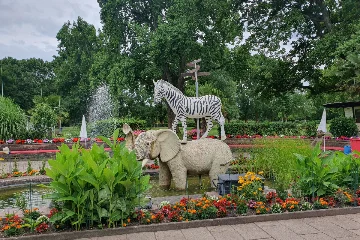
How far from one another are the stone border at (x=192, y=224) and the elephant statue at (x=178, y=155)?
296cm

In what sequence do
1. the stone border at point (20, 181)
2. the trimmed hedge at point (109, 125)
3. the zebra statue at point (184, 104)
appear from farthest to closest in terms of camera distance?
1. the trimmed hedge at point (109, 125)
2. the zebra statue at point (184, 104)
3. the stone border at point (20, 181)

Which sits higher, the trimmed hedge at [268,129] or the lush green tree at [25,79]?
the lush green tree at [25,79]

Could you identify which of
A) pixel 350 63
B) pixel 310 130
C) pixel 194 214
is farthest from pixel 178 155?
pixel 310 130

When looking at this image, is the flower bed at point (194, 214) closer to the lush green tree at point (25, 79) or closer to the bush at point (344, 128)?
the bush at point (344, 128)

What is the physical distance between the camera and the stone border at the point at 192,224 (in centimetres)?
536

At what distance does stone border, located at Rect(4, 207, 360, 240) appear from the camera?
5.36 meters

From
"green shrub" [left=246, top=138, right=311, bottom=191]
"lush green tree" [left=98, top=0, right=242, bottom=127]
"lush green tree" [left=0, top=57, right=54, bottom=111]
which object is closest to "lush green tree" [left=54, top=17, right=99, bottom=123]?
"lush green tree" [left=0, top=57, right=54, bottom=111]

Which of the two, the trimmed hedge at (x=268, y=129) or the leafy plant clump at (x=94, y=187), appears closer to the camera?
the leafy plant clump at (x=94, y=187)

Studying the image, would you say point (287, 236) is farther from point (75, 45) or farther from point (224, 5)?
point (75, 45)

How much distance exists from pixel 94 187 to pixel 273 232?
10.1ft

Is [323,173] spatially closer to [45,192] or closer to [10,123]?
[45,192]

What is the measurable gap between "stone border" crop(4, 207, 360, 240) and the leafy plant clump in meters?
0.18

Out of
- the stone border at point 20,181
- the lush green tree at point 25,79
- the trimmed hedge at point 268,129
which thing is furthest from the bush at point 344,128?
the lush green tree at point 25,79

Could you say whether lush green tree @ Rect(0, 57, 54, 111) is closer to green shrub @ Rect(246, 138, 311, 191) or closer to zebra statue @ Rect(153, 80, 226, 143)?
zebra statue @ Rect(153, 80, 226, 143)
